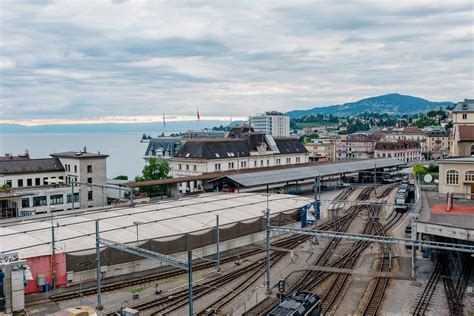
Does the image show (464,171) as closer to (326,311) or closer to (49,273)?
(326,311)

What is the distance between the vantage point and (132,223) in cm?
3509

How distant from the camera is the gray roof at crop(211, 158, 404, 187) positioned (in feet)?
192

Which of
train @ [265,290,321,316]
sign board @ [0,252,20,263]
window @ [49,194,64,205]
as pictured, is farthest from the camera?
window @ [49,194,64,205]

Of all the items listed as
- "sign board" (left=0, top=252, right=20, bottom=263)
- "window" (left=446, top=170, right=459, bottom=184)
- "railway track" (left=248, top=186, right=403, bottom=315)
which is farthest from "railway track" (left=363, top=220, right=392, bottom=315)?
"sign board" (left=0, top=252, right=20, bottom=263)

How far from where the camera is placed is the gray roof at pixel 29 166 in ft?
180

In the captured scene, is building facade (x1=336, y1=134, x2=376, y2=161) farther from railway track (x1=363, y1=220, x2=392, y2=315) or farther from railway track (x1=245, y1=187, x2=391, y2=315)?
railway track (x1=363, y1=220, x2=392, y2=315)

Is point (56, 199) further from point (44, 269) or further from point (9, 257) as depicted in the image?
point (9, 257)

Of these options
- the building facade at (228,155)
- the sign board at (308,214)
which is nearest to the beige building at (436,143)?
the building facade at (228,155)

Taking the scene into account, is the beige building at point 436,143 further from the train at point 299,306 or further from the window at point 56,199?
the train at point 299,306

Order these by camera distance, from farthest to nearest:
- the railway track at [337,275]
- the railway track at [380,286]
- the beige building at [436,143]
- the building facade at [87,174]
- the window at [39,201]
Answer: the beige building at [436,143] → the building facade at [87,174] → the window at [39,201] → the railway track at [337,275] → the railway track at [380,286]

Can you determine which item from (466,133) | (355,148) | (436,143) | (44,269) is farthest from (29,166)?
(436,143)

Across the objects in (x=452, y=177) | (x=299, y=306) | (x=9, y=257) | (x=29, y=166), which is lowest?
(x=299, y=306)

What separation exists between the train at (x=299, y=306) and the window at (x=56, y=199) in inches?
1501

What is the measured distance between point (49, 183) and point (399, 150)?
8867 cm
